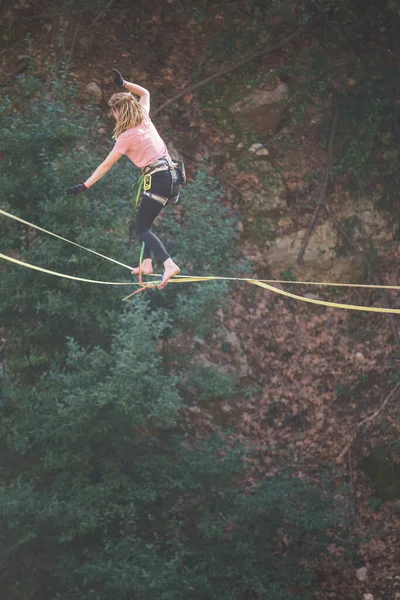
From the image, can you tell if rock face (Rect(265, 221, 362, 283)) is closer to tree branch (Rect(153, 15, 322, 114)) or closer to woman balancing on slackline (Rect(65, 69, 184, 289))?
tree branch (Rect(153, 15, 322, 114))

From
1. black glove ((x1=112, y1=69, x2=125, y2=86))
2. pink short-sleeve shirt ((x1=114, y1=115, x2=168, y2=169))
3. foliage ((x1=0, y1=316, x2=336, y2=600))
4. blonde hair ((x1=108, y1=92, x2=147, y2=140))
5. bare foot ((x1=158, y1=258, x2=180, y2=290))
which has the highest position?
black glove ((x1=112, y1=69, x2=125, y2=86))

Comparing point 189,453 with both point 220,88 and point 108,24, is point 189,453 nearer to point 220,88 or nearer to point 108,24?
point 220,88

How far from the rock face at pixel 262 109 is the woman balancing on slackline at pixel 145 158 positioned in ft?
18.9

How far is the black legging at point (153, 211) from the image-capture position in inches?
195

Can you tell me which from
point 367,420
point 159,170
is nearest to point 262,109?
point 367,420

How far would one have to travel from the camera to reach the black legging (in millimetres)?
4953

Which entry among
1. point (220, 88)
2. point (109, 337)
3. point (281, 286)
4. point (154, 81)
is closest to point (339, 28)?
point (220, 88)

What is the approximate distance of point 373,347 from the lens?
10.1 meters

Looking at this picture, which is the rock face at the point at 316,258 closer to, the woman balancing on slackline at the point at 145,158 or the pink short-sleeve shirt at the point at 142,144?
the woman balancing on slackline at the point at 145,158

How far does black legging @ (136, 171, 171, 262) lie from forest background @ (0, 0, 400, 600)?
1851 millimetres

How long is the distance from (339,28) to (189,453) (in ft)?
22.0

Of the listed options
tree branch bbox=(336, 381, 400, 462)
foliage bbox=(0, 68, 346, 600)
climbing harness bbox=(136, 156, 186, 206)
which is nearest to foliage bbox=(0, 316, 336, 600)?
foliage bbox=(0, 68, 346, 600)

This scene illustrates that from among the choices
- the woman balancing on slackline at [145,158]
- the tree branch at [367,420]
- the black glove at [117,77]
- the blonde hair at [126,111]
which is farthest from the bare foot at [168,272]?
the tree branch at [367,420]

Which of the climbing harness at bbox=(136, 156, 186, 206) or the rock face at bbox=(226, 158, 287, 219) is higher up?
the climbing harness at bbox=(136, 156, 186, 206)
